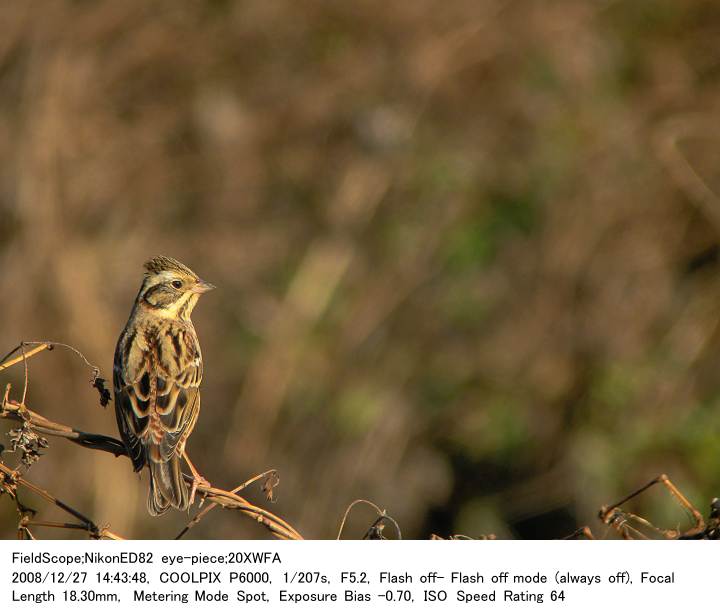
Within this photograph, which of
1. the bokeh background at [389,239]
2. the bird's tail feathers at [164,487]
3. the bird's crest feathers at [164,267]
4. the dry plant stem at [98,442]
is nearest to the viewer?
the dry plant stem at [98,442]

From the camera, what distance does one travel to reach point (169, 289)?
4.59 metres

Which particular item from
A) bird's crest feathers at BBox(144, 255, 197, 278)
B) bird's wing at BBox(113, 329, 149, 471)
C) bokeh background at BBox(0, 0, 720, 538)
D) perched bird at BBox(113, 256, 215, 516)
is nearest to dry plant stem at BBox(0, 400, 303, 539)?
perched bird at BBox(113, 256, 215, 516)

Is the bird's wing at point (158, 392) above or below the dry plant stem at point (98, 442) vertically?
above

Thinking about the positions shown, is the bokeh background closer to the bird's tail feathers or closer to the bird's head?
the bird's head

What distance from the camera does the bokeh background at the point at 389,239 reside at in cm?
778

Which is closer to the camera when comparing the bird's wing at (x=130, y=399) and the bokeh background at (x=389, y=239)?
the bird's wing at (x=130, y=399)

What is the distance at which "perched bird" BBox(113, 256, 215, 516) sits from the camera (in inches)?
155

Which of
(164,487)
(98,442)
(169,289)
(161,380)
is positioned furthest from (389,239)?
(98,442)

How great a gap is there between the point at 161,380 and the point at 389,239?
494 centimetres

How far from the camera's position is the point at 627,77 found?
31.2 feet

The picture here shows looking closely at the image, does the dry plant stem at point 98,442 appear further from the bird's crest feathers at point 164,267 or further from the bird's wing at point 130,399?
the bird's crest feathers at point 164,267

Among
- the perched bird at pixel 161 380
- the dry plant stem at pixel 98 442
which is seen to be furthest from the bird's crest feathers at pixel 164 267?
the dry plant stem at pixel 98 442

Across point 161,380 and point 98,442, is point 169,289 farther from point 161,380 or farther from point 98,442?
point 98,442

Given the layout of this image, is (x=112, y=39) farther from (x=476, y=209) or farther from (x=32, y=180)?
(x=476, y=209)
